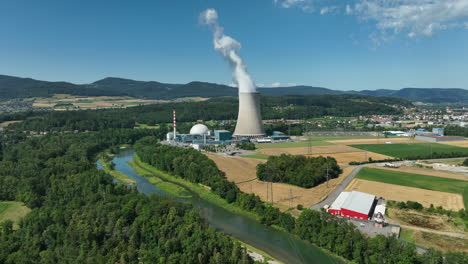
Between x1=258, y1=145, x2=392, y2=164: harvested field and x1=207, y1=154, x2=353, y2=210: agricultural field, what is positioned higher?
x1=258, y1=145, x2=392, y2=164: harvested field

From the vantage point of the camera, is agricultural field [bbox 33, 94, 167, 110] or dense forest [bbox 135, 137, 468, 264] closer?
dense forest [bbox 135, 137, 468, 264]

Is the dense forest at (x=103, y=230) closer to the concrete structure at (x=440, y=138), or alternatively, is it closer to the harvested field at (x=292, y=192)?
the harvested field at (x=292, y=192)

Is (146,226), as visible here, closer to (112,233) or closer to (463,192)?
(112,233)

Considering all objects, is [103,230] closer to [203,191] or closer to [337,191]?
[203,191]

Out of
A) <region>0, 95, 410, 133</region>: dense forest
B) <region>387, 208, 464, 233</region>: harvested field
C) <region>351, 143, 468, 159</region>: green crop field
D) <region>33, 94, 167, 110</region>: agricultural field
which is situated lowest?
<region>387, 208, 464, 233</region>: harvested field

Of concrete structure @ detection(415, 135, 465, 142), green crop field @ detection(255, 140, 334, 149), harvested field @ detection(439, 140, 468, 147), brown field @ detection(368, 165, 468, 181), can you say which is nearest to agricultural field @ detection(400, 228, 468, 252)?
brown field @ detection(368, 165, 468, 181)

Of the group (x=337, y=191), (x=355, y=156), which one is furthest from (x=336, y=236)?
(x=355, y=156)

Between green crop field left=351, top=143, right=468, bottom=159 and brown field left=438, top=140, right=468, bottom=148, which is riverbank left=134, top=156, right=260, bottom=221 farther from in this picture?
brown field left=438, top=140, right=468, bottom=148
